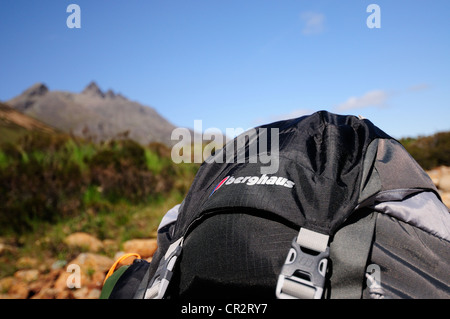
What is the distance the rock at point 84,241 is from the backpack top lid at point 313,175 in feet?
9.58

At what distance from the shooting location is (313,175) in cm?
144

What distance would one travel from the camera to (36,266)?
12.8 ft

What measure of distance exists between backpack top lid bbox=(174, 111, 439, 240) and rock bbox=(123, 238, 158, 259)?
2.41m

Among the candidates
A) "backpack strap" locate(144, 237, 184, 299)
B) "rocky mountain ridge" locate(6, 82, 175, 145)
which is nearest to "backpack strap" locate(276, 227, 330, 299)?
"backpack strap" locate(144, 237, 184, 299)

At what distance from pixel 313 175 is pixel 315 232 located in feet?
0.92

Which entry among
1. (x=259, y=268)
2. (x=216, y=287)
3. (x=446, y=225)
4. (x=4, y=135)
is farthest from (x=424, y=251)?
(x=4, y=135)

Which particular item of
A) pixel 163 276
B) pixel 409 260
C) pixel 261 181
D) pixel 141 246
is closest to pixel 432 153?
pixel 141 246

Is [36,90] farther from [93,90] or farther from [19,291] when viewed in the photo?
[19,291]

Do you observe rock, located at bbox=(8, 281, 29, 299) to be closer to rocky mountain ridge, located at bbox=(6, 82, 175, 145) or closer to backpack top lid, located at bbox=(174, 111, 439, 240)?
backpack top lid, located at bbox=(174, 111, 439, 240)

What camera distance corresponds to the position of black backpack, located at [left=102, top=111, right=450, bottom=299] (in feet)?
4.06

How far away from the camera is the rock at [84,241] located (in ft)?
Answer: 14.0

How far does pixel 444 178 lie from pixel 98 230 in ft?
16.7

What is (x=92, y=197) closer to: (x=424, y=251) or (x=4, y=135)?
(x=424, y=251)

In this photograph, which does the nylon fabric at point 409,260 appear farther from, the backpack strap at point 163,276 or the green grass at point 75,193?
the green grass at point 75,193
